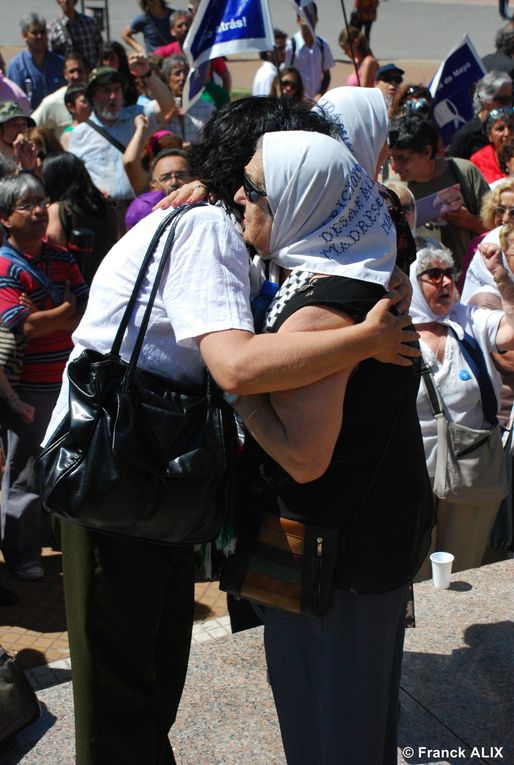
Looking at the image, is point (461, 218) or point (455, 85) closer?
point (461, 218)

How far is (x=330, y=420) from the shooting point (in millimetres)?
1832

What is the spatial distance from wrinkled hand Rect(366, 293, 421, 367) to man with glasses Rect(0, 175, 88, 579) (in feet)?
9.34

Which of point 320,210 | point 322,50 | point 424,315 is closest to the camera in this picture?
point 320,210

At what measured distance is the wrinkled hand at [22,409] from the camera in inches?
175

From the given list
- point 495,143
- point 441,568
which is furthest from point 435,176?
point 441,568

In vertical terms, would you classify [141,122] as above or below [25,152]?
above

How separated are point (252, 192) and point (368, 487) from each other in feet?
2.23

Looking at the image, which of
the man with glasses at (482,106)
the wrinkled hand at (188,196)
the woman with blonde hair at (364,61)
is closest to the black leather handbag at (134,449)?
the wrinkled hand at (188,196)

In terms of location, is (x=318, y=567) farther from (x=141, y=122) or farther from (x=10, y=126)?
(x=141, y=122)

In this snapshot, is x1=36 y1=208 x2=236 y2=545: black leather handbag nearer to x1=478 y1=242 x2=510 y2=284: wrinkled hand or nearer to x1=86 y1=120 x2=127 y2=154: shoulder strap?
x1=478 y1=242 x2=510 y2=284: wrinkled hand

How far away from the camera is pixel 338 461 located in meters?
1.95

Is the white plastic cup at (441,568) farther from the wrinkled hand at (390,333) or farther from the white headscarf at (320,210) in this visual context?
the white headscarf at (320,210)

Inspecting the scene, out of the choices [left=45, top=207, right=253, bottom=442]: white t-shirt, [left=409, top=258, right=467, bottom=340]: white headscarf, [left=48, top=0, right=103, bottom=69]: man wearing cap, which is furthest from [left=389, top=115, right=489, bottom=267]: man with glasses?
[left=48, top=0, right=103, bottom=69]: man wearing cap

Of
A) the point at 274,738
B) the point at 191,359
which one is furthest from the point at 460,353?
the point at 191,359
